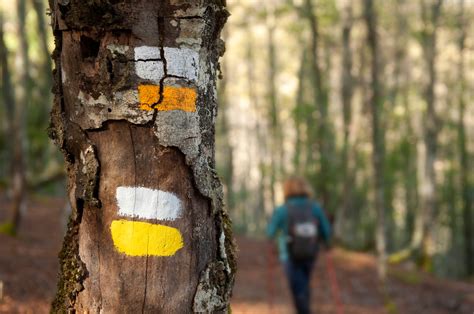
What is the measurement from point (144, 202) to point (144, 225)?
9 cm

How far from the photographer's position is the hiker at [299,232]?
22.5 feet

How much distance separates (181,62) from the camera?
211 cm

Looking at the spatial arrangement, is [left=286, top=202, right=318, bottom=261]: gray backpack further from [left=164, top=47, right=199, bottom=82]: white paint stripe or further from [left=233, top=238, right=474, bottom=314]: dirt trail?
[left=164, top=47, right=199, bottom=82]: white paint stripe

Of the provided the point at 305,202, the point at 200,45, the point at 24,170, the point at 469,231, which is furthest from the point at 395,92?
the point at 200,45

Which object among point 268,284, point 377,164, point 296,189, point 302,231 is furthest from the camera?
point 268,284

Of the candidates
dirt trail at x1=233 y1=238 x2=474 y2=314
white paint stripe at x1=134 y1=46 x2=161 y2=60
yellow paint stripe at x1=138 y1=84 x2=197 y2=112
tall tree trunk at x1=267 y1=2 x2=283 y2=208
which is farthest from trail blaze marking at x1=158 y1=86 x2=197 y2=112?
tall tree trunk at x1=267 y1=2 x2=283 y2=208

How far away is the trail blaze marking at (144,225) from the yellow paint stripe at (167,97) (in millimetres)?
309

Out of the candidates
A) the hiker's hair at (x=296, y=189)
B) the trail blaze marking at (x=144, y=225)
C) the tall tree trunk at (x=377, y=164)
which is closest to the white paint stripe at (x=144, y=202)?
the trail blaze marking at (x=144, y=225)

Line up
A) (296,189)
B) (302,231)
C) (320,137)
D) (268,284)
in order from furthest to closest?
(320,137) → (268,284) → (296,189) → (302,231)

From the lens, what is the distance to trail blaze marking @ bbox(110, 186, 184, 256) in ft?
6.86

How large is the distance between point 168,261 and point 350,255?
16.5 metres

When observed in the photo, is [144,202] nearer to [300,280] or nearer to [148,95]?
[148,95]

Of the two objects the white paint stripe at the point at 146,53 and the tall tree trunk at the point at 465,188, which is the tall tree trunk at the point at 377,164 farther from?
the tall tree trunk at the point at 465,188

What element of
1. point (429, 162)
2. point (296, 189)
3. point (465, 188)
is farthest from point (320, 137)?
point (465, 188)
